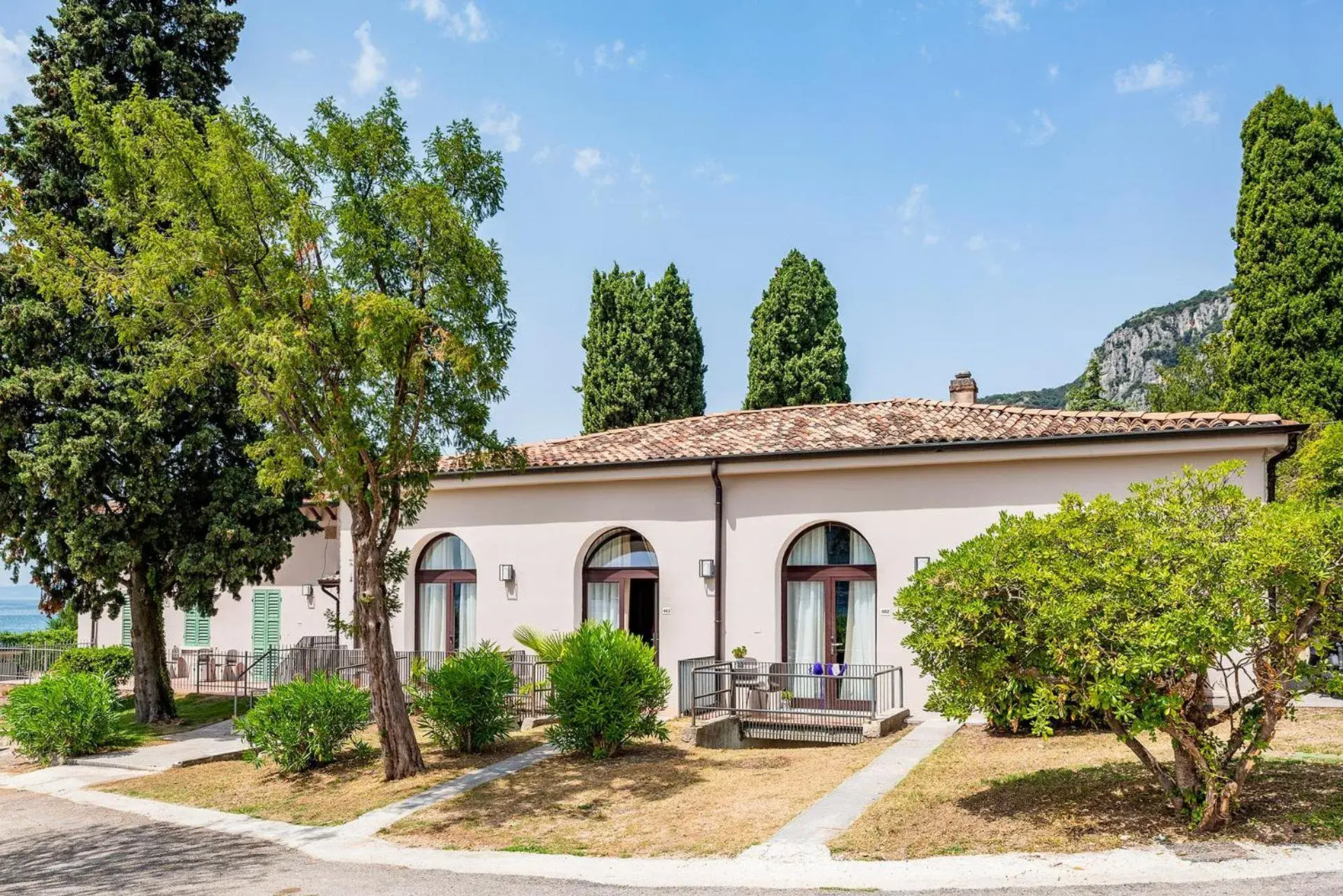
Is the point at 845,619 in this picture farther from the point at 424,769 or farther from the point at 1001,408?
the point at 424,769

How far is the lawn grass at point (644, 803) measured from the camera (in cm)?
967

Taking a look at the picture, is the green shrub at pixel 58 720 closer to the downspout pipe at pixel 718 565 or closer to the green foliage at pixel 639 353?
the downspout pipe at pixel 718 565

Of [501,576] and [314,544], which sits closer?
[501,576]

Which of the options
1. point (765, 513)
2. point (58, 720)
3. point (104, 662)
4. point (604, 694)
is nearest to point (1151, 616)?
point (604, 694)

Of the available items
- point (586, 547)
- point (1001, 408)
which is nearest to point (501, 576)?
point (586, 547)

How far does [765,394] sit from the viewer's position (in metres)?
37.2

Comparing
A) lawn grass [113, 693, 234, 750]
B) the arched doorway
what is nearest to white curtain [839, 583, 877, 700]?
the arched doorway

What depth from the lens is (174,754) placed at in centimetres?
1555

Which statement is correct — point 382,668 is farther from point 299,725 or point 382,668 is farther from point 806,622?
point 806,622

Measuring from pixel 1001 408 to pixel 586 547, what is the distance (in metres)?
7.95

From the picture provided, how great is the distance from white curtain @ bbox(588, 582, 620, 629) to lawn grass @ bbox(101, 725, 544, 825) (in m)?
3.53

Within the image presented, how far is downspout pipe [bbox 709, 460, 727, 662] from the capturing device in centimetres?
1695

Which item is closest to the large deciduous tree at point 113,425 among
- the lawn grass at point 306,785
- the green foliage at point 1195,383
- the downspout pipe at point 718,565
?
the lawn grass at point 306,785

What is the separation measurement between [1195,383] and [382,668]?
36349 mm
